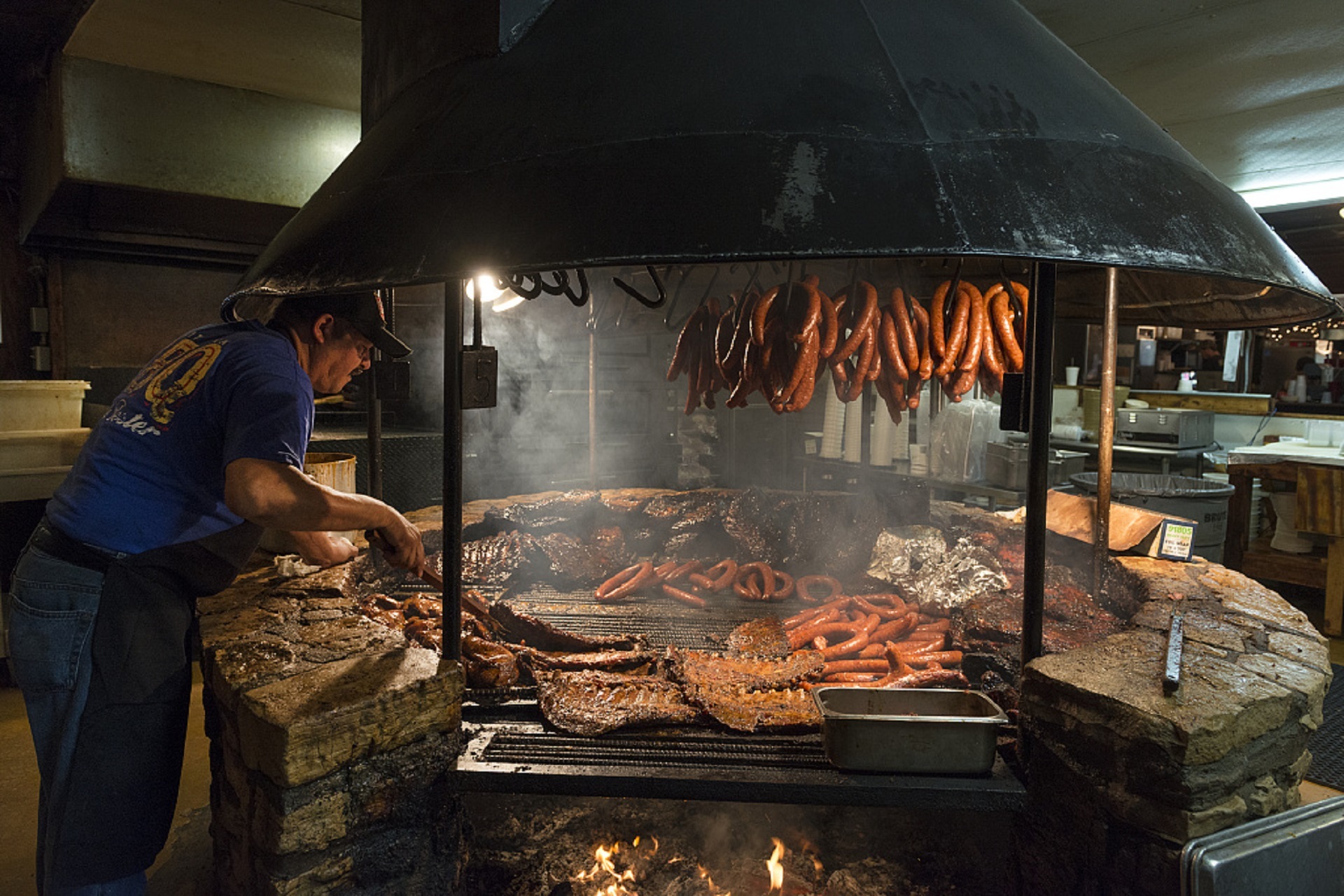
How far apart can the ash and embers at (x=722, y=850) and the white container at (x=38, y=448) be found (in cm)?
443

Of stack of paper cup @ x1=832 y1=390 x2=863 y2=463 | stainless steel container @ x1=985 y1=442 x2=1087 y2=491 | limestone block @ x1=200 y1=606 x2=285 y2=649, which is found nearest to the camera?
limestone block @ x1=200 y1=606 x2=285 y2=649

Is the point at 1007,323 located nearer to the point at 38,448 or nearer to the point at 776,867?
the point at 776,867

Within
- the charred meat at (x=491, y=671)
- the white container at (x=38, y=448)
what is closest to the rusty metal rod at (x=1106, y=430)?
the charred meat at (x=491, y=671)

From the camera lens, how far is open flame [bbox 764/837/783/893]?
3129 millimetres

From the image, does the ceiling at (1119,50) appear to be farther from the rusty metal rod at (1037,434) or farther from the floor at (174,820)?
the floor at (174,820)

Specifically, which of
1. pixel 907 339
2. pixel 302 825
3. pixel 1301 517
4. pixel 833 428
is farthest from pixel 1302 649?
pixel 833 428

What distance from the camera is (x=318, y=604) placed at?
332cm

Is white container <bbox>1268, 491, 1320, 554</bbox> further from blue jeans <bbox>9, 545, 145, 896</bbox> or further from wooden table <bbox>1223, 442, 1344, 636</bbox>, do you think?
blue jeans <bbox>9, 545, 145, 896</bbox>

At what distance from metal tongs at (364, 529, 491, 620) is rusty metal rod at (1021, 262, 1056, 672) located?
2058mm

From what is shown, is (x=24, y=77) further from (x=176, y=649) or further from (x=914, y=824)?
(x=914, y=824)

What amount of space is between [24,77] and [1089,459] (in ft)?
38.5

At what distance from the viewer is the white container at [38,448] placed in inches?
211

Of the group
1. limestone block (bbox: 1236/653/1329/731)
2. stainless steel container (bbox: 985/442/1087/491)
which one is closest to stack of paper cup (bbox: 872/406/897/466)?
stainless steel container (bbox: 985/442/1087/491)

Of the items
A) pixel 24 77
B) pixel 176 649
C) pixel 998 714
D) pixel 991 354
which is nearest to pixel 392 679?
pixel 176 649
